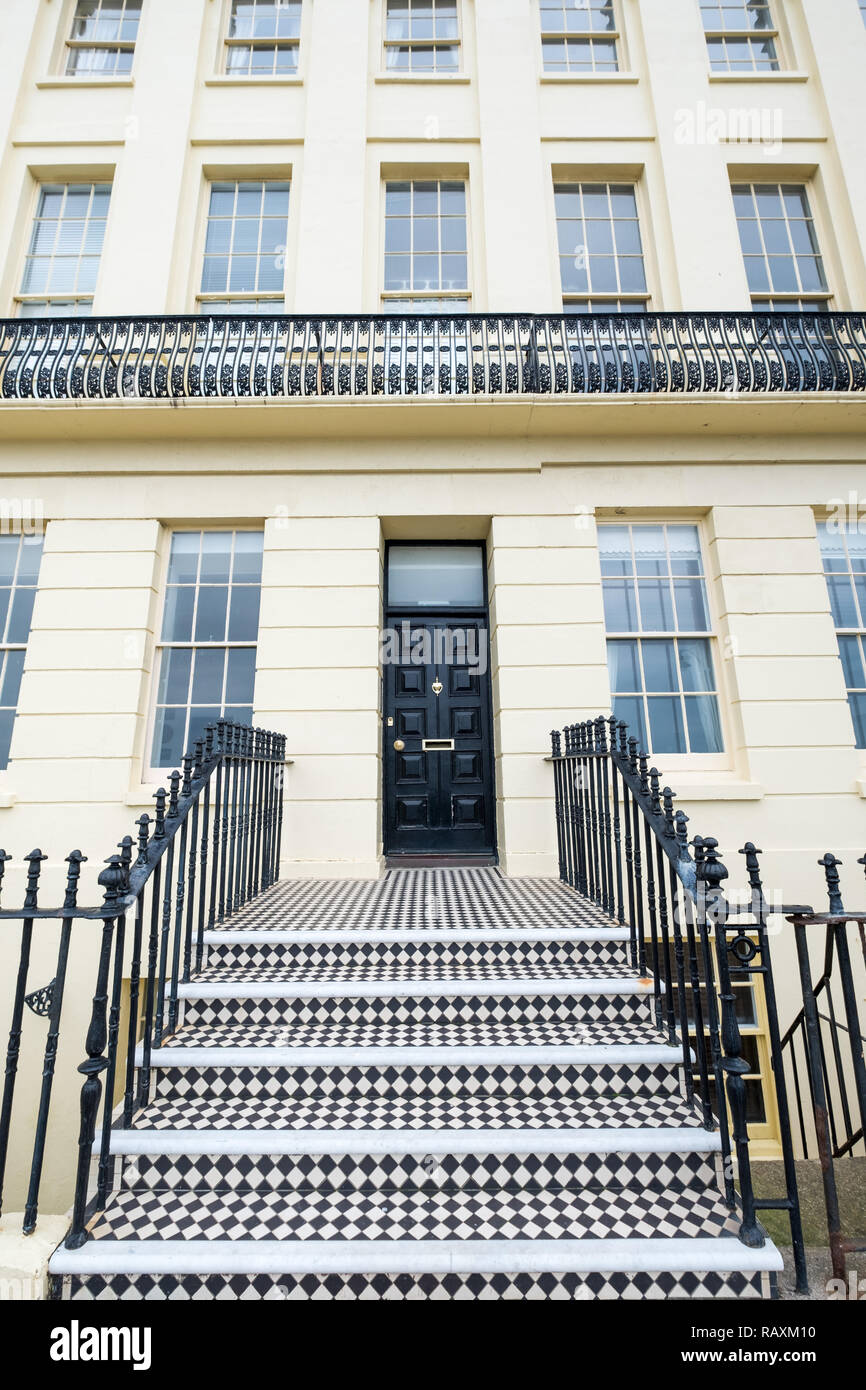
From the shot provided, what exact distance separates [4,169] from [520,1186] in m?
11.6

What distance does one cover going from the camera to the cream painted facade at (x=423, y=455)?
6.02 meters

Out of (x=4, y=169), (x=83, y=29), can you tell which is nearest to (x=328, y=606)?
(x=4, y=169)

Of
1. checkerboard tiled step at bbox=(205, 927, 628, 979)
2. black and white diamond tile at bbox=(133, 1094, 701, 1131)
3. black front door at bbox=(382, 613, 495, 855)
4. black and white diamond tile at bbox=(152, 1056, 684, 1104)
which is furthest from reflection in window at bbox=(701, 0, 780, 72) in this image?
black and white diamond tile at bbox=(133, 1094, 701, 1131)

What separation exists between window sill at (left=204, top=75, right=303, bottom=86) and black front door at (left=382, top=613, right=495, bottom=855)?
24.9 feet

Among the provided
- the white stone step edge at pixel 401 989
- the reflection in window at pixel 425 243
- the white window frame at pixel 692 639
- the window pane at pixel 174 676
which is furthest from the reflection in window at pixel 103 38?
the white stone step edge at pixel 401 989

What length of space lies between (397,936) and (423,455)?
512 centimetres

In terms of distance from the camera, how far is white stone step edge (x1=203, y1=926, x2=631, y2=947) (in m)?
3.68

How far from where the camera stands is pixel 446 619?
7.16 meters

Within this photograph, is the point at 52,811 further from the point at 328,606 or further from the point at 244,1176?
the point at 244,1176

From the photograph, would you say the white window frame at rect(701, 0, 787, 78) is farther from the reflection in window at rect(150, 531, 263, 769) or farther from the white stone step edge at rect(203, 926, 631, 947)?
the white stone step edge at rect(203, 926, 631, 947)

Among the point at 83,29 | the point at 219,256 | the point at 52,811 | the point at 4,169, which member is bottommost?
the point at 52,811

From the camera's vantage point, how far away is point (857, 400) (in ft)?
20.7

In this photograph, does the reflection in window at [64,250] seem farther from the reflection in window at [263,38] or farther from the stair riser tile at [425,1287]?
the stair riser tile at [425,1287]

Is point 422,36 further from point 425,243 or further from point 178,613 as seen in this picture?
point 178,613
